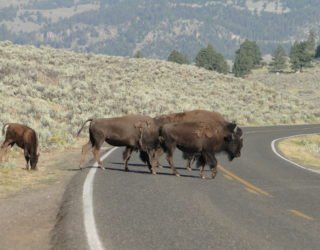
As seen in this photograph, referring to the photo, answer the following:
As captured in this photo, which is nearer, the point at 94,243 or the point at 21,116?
the point at 94,243

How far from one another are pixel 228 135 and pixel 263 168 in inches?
153

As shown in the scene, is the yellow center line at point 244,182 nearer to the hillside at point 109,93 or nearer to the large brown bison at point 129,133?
the large brown bison at point 129,133

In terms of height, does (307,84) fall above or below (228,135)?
below

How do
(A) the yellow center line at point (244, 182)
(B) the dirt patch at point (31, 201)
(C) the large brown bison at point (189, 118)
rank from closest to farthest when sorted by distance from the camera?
(B) the dirt patch at point (31, 201) < (A) the yellow center line at point (244, 182) < (C) the large brown bison at point (189, 118)

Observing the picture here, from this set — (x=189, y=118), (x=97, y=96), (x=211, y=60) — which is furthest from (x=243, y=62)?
(x=189, y=118)

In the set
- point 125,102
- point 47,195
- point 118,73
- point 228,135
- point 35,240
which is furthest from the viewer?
point 118,73

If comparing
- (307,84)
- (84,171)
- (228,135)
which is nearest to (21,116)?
(84,171)

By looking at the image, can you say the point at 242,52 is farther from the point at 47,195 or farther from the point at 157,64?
the point at 47,195

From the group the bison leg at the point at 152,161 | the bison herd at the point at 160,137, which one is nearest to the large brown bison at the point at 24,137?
the bison herd at the point at 160,137

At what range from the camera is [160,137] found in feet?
52.6

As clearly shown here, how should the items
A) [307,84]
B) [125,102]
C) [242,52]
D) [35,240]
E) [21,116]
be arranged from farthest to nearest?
[242,52] → [307,84] → [125,102] → [21,116] → [35,240]

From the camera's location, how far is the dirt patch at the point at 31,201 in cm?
899

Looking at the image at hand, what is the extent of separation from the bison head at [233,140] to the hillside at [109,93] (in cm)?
1066

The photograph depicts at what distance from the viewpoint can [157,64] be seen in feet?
273
